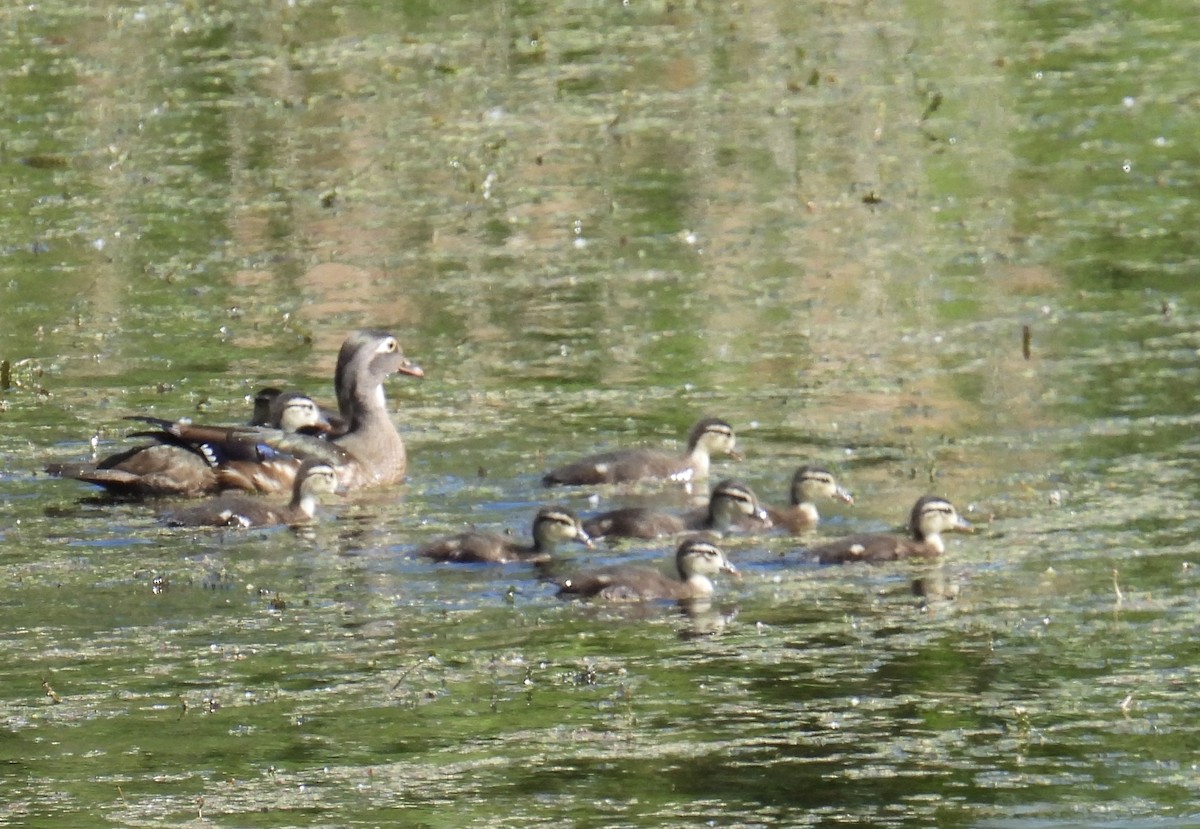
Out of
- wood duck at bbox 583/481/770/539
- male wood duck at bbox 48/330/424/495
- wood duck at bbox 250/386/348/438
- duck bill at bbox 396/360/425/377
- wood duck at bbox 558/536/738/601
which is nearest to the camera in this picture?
wood duck at bbox 558/536/738/601

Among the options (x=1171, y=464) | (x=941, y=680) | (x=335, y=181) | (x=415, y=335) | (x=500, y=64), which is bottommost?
(x=941, y=680)

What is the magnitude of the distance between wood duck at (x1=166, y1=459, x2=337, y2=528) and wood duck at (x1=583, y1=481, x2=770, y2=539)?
4.15 feet

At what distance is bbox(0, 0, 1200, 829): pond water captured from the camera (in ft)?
22.5

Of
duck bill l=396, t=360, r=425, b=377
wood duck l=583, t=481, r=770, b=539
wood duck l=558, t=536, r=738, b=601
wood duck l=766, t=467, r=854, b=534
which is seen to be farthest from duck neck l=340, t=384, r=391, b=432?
wood duck l=558, t=536, r=738, b=601

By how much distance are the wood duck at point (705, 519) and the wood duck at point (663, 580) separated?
0.78 metres

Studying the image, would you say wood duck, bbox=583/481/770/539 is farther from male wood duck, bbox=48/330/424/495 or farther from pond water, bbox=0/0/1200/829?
male wood duck, bbox=48/330/424/495

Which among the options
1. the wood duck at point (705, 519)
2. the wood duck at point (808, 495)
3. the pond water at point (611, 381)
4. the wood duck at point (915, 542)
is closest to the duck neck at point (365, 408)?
the pond water at point (611, 381)

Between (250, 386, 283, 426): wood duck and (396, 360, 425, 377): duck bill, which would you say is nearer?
(250, 386, 283, 426): wood duck

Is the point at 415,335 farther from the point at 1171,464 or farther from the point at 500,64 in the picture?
the point at 500,64

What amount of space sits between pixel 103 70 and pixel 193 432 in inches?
390

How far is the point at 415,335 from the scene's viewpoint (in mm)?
12633

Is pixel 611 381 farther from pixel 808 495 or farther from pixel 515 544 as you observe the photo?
pixel 515 544

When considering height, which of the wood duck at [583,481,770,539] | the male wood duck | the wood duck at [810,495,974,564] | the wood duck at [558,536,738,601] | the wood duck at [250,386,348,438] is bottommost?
the wood duck at [558,536,738,601]

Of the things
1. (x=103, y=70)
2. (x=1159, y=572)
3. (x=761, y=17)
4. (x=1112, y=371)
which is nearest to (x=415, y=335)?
(x=1112, y=371)
